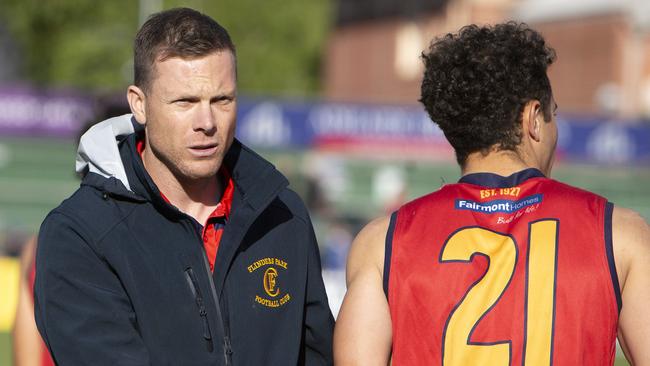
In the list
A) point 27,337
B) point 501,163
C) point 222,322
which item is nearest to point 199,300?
point 222,322

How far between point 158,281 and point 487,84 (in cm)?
109

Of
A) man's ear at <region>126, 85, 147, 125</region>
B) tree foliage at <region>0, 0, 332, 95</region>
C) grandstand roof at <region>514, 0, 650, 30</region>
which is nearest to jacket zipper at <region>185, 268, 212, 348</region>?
man's ear at <region>126, 85, 147, 125</region>

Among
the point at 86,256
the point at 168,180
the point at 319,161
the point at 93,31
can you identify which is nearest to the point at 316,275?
the point at 168,180

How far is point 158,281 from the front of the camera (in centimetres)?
316

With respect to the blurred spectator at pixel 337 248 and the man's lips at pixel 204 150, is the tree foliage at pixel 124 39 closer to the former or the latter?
the blurred spectator at pixel 337 248

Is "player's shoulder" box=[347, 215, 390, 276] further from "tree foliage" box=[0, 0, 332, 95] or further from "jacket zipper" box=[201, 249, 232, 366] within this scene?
"tree foliage" box=[0, 0, 332, 95]

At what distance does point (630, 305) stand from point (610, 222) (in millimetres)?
233

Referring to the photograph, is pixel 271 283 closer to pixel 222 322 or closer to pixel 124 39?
pixel 222 322

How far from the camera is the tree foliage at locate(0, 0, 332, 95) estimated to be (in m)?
42.0

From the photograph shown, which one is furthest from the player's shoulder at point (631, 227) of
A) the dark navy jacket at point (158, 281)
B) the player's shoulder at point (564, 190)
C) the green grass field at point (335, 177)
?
the green grass field at point (335, 177)

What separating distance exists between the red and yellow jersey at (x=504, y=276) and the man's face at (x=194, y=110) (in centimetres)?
57

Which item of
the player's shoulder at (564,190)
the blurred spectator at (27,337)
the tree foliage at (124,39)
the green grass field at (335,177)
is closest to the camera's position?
the player's shoulder at (564,190)

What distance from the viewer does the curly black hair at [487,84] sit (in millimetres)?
3373

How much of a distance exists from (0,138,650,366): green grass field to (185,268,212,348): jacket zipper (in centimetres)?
1494
